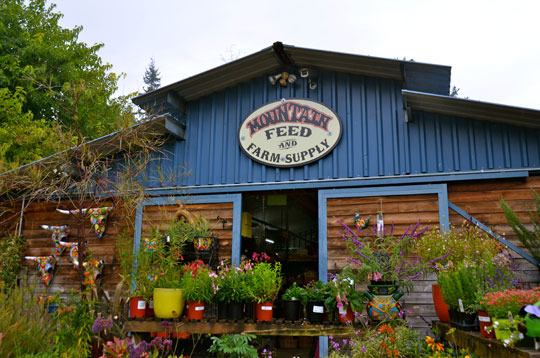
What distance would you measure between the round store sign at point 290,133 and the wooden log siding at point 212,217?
3.47ft

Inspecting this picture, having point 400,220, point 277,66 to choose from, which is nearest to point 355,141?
point 400,220

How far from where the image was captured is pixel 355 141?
727cm

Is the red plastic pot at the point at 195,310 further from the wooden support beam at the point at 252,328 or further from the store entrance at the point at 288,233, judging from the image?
the store entrance at the point at 288,233

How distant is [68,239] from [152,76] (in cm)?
3907

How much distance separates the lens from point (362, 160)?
282 inches

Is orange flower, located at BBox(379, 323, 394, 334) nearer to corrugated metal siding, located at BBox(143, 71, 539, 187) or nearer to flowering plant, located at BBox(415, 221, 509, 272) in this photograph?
flowering plant, located at BBox(415, 221, 509, 272)

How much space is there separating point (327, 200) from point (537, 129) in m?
3.12

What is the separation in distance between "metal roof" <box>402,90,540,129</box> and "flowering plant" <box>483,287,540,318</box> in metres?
3.19

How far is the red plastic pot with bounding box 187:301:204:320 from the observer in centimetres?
571

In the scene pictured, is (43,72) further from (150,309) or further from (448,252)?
(448,252)

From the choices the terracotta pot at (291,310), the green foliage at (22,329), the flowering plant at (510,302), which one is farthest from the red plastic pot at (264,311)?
the flowering plant at (510,302)

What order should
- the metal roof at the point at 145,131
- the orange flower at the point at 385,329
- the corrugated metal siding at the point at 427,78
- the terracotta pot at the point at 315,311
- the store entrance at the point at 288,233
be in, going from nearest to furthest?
the orange flower at the point at 385,329 < the terracotta pot at the point at 315,311 < the corrugated metal siding at the point at 427,78 < the metal roof at the point at 145,131 < the store entrance at the point at 288,233

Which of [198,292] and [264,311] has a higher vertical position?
Answer: [198,292]

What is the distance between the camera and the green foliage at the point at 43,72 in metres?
13.1
